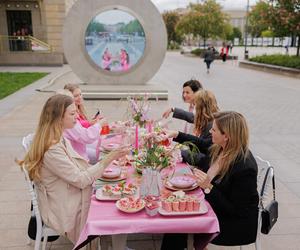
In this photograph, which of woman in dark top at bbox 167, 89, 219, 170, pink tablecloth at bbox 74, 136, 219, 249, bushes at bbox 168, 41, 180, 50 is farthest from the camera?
bushes at bbox 168, 41, 180, 50

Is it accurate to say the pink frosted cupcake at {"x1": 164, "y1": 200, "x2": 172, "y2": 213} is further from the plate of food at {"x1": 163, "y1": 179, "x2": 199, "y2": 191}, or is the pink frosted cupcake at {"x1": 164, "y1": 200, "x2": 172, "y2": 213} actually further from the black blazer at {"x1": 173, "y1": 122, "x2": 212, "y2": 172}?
the black blazer at {"x1": 173, "y1": 122, "x2": 212, "y2": 172}

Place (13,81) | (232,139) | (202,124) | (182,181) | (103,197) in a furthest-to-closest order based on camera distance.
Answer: (13,81) → (202,124) → (182,181) → (232,139) → (103,197)

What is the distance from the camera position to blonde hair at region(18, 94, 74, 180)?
9.20 ft

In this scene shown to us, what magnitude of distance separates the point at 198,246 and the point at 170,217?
55 centimetres

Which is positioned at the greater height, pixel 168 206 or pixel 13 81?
pixel 168 206

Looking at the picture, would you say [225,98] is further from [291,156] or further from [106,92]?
[291,156]

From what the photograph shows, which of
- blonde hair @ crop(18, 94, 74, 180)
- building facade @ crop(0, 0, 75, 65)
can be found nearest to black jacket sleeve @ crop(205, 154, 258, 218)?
blonde hair @ crop(18, 94, 74, 180)

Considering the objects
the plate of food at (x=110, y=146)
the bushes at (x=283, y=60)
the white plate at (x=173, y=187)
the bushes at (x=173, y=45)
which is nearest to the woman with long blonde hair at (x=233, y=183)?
the white plate at (x=173, y=187)

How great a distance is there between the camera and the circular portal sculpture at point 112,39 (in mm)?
12508

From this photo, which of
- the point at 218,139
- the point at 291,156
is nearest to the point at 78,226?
the point at 218,139

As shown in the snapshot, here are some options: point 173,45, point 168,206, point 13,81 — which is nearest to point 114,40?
point 13,81

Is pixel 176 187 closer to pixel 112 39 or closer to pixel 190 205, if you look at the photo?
pixel 190 205

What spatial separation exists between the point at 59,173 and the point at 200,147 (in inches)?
66.4

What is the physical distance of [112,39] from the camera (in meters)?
12.7
